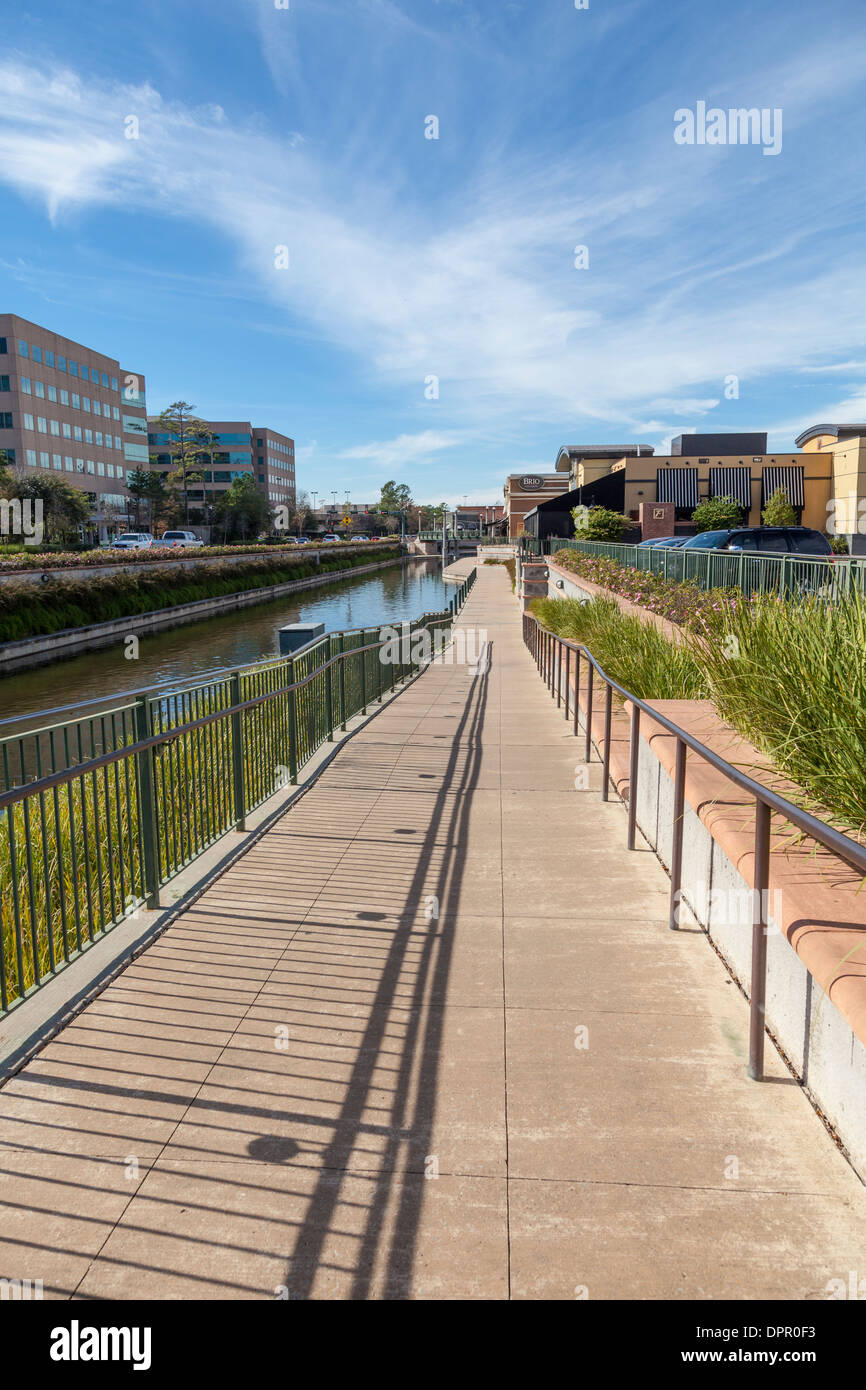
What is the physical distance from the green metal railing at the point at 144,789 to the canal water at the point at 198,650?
634 millimetres

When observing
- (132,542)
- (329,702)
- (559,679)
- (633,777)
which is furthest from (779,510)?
(633,777)

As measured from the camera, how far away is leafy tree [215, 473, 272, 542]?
103812 millimetres

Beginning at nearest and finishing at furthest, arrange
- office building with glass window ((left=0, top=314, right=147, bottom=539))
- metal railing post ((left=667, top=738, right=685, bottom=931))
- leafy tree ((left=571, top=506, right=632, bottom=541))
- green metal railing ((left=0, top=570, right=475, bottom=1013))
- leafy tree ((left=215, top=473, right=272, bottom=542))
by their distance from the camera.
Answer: green metal railing ((left=0, top=570, right=475, bottom=1013)) → metal railing post ((left=667, top=738, right=685, bottom=931)) → leafy tree ((left=571, top=506, right=632, bottom=541)) → office building with glass window ((left=0, top=314, right=147, bottom=539)) → leafy tree ((left=215, top=473, right=272, bottom=542))

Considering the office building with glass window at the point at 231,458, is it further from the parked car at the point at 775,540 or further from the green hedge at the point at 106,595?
the parked car at the point at 775,540

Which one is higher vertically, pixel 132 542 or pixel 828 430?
pixel 828 430

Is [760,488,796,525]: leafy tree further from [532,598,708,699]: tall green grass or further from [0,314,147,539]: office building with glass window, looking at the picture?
[0,314,147,539]: office building with glass window

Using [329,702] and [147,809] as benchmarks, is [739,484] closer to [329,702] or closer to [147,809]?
[329,702]

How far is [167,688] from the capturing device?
6.34 metres

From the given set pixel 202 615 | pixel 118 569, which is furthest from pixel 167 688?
pixel 202 615

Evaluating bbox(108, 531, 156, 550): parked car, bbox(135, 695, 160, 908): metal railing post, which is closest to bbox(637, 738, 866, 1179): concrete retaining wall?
bbox(135, 695, 160, 908): metal railing post

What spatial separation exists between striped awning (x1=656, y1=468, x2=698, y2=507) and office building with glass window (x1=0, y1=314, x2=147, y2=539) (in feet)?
164

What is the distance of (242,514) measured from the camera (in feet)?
342

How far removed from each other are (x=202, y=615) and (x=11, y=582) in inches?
596

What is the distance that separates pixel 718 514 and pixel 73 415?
63853 millimetres
